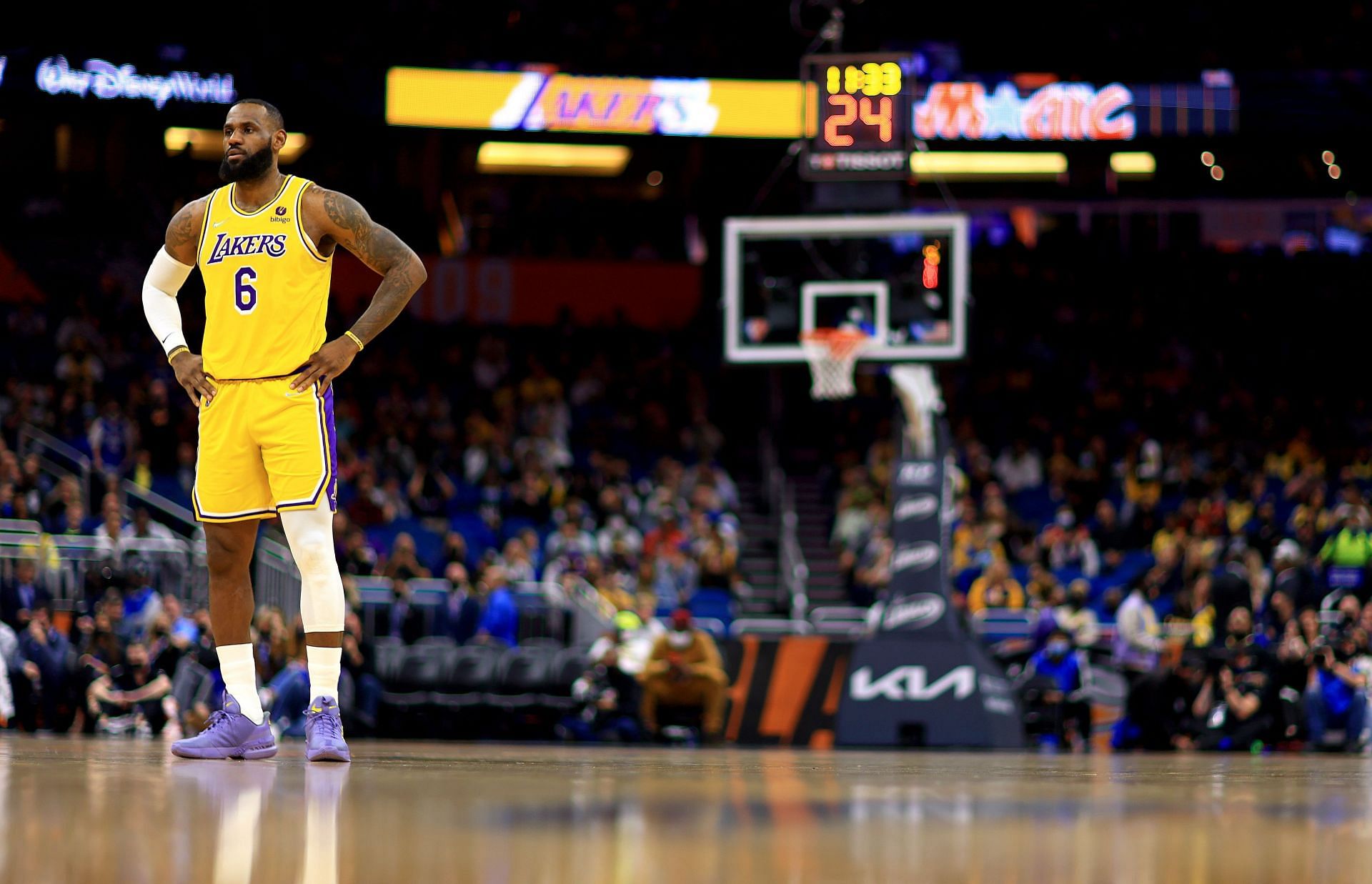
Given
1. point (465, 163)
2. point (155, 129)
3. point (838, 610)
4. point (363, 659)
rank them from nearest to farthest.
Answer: point (363, 659)
point (838, 610)
point (155, 129)
point (465, 163)

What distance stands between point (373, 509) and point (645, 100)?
Result: 7.50 meters

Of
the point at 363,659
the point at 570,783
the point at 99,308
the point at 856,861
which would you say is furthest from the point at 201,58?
the point at 856,861

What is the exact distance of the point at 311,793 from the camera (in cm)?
407

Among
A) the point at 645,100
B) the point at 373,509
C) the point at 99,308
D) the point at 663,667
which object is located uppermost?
the point at 645,100

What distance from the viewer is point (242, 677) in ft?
19.7

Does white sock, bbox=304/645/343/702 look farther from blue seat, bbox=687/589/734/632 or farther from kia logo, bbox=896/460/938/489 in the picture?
blue seat, bbox=687/589/734/632

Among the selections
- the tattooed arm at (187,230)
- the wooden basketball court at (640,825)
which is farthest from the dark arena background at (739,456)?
the tattooed arm at (187,230)

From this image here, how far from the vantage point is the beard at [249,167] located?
591 centimetres

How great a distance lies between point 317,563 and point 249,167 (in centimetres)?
141

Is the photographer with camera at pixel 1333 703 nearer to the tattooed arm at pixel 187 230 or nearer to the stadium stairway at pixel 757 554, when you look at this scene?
the stadium stairway at pixel 757 554

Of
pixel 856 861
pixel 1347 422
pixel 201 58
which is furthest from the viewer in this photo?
pixel 1347 422

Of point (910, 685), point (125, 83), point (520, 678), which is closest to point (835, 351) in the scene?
point (910, 685)

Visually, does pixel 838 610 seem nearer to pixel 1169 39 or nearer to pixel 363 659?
pixel 363 659

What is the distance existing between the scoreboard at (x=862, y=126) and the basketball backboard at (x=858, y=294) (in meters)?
0.45
